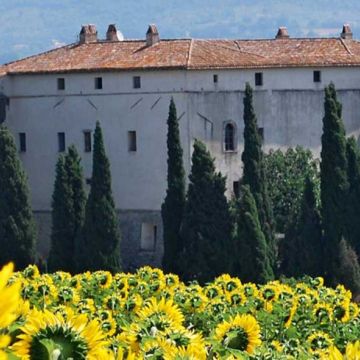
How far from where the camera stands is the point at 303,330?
29.0m

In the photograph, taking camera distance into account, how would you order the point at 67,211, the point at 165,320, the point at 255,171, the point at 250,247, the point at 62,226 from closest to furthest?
the point at 165,320
the point at 250,247
the point at 255,171
the point at 62,226
the point at 67,211

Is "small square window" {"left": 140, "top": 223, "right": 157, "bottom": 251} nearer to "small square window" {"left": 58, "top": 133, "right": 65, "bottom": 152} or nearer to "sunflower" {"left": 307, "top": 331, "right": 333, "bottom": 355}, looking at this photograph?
"small square window" {"left": 58, "top": 133, "right": 65, "bottom": 152}

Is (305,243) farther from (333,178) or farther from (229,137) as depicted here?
(229,137)

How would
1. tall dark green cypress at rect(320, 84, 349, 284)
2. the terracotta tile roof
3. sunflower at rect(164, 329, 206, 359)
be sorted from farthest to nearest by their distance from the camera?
the terracotta tile roof → tall dark green cypress at rect(320, 84, 349, 284) → sunflower at rect(164, 329, 206, 359)

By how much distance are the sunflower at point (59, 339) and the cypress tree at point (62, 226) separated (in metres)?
48.0

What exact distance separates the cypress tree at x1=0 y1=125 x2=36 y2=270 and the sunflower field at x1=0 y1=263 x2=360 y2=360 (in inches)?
797

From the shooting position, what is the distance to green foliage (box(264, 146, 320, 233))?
6425 cm

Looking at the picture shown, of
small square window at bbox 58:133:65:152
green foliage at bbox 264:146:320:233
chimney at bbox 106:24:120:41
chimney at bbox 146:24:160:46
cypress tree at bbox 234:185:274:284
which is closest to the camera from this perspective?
cypress tree at bbox 234:185:274:284

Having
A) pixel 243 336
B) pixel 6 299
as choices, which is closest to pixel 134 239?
pixel 243 336

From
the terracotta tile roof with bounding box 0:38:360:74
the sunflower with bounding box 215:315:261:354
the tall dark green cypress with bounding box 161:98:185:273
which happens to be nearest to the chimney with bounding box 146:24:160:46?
the terracotta tile roof with bounding box 0:38:360:74

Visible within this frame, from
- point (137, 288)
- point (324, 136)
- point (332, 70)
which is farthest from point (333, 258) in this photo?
point (137, 288)

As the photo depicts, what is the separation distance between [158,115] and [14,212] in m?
8.80

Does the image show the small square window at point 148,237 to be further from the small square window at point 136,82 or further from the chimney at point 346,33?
the chimney at point 346,33

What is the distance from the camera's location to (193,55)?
67625 mm
